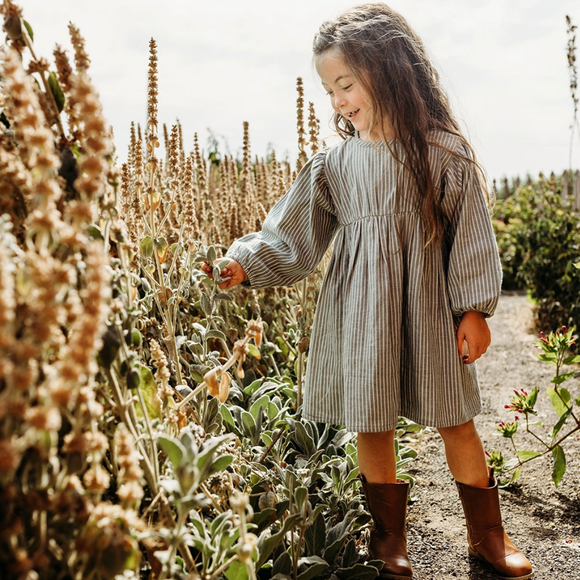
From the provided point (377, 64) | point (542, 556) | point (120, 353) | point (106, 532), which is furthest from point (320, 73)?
point (542, 556)

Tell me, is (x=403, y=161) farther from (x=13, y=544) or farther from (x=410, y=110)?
(x=13, y=544)

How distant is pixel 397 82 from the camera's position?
1535 millimetres

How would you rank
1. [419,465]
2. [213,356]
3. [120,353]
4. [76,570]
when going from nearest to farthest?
[76,570], [120,353], [213,356], [419,465]

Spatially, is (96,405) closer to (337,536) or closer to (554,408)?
(337,536)

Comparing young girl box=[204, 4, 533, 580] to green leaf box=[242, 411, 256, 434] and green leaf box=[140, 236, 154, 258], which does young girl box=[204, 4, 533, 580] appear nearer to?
green leaf box=[242, 411, 256, 434]

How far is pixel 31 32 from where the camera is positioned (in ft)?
2.97

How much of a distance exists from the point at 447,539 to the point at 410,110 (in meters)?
1.19

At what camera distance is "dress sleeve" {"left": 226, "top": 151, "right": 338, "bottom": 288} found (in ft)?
5.54

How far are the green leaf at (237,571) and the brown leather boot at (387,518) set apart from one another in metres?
0.56

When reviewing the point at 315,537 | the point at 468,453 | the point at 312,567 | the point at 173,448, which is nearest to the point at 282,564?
the point at 312,567

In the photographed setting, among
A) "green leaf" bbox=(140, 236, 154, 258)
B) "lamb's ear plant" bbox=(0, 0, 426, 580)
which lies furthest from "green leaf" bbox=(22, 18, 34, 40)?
"green leaf" bbox=(140, 236, 154, 258)

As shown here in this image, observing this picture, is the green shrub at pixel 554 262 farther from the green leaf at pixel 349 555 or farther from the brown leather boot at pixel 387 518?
the green leaf at pixel 349 555

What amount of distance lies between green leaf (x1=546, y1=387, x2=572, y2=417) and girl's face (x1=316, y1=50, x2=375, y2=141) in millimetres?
974

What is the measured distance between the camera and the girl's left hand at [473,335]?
1.47 meters
